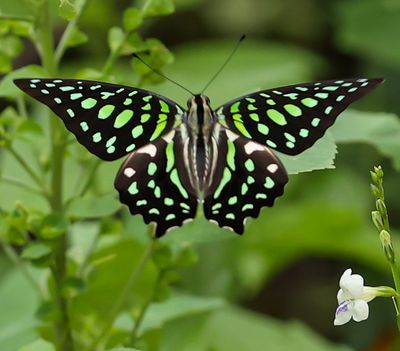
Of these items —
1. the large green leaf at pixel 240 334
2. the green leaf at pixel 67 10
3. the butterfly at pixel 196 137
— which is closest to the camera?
the green leaf at pixel 67 10

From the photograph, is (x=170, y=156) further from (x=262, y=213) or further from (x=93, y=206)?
(x=262, y=213)

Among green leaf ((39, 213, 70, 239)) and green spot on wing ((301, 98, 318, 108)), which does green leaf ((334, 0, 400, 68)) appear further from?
green leaf ((39, 213, 70, 239))

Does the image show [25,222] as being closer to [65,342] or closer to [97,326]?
[65,342]

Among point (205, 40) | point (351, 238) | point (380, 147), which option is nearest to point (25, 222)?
point (380, 147)

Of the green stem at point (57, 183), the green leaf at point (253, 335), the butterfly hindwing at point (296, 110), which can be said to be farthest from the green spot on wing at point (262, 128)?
the green leaf at point (253, 335)

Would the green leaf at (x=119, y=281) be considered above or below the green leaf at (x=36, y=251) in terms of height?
below

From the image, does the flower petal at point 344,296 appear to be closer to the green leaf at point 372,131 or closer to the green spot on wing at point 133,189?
the green spot on wing at point 133,189
